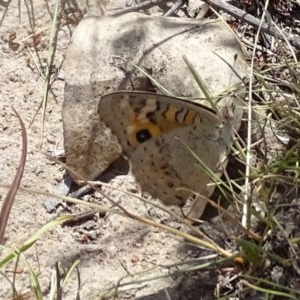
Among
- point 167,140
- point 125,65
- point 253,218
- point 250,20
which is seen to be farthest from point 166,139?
point 250,20

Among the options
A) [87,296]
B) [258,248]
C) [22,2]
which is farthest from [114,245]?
[22,2]

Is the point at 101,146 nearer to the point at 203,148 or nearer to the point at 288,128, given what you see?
the point at 203,148

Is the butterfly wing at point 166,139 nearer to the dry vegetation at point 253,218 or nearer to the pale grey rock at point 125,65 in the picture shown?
the dry vegetation at point 253,218

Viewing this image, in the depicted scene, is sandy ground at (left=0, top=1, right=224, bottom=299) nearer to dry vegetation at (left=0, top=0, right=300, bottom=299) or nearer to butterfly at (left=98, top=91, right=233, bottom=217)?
dry vegetation at (left=0, top=0, right=300, bottom=299)

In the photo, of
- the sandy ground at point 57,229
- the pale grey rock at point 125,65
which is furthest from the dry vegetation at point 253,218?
the pale grey rock at point 125,65

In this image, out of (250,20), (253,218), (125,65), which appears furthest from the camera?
(250,20)

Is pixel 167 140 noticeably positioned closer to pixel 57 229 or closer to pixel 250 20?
pixel 57 229

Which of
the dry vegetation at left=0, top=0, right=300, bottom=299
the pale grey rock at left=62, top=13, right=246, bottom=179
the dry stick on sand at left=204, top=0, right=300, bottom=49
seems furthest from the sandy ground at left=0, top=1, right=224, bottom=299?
the dry stick on sand at left=204, top=0, right=300, bottom=49
